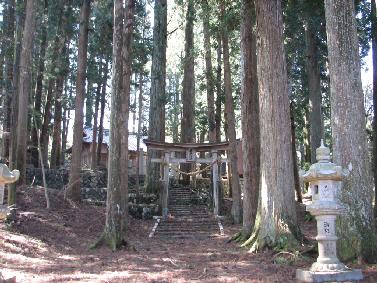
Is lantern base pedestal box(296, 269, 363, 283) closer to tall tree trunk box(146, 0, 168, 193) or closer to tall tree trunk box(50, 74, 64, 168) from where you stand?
tall tree trunk box(146, 0, 168, 193)

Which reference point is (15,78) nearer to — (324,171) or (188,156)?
(188,156)

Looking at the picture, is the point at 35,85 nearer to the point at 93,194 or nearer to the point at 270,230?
the point at 93,194

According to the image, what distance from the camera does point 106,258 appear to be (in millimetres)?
9500

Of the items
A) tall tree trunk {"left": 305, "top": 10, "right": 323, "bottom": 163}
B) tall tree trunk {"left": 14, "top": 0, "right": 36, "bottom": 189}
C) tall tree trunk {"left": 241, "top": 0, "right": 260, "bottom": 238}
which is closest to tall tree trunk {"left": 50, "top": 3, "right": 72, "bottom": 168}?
tall tree trunk {"left": 14, "top": 0, "right": 36, "bottom": 189}

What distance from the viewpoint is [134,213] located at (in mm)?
18797

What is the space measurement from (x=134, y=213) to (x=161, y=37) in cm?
866

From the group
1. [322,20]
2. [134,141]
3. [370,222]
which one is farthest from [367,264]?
[134,141]

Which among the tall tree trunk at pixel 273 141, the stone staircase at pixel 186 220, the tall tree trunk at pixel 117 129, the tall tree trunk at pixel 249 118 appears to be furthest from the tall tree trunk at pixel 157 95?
the tall tree trunk at pixel 273 141

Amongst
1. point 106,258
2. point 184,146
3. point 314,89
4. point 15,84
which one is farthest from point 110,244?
point 314,89

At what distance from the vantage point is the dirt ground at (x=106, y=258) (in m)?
7.19

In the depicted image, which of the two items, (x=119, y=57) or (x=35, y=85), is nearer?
(x=119, y=57)

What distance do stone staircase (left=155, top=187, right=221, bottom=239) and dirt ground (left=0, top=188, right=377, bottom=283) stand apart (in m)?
1.26

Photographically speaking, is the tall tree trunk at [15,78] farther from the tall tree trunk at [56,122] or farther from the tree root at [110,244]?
the tall tree trunk at [56,122]

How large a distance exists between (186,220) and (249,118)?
7.32 metres
